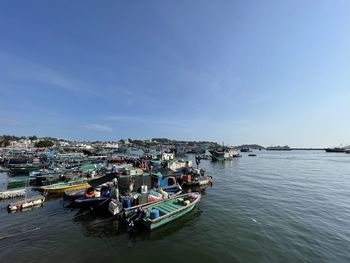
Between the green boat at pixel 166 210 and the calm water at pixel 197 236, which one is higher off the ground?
the green boat at pixel 166 210

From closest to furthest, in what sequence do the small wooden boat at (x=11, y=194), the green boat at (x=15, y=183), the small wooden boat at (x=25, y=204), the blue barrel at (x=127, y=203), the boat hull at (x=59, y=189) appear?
the blue barrel at (x=127, y=203) → the small wooden boat at (x=25, y=204) → the small wooden boat at (x=11, y=194) → the boat hull at (x=59, y=189) → the green boat at (x=15, y=183)

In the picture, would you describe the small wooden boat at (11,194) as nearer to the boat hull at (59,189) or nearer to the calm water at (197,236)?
the boat hull at (59,189)

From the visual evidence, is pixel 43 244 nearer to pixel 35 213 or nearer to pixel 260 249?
pixel 35 213

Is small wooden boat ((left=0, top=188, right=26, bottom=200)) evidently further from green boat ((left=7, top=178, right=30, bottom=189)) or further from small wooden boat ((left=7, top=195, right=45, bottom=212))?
small wooden boat ((left=7, top=195, right=45, bottom=212))

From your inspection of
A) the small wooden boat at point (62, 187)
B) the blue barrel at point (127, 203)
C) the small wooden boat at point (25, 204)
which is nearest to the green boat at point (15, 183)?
the small wooden boat at point (62, 187)

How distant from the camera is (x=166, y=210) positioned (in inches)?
661

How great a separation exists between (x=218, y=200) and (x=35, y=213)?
19569mm

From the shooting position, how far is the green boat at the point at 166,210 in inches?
584

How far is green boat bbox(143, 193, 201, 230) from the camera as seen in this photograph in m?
14.8

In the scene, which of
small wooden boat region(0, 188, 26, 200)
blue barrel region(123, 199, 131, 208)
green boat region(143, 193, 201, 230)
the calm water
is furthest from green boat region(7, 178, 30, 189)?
green boat region(143, 193, 201, 230)

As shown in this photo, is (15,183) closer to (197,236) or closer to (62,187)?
(62,187)

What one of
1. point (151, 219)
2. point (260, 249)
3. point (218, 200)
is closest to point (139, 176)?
point (151, 219)

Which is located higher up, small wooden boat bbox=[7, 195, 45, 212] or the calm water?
small wooden boat bbox=[7, 195, 45, 212]

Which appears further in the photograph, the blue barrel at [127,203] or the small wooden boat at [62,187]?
the small wooden boat at [62,187]
